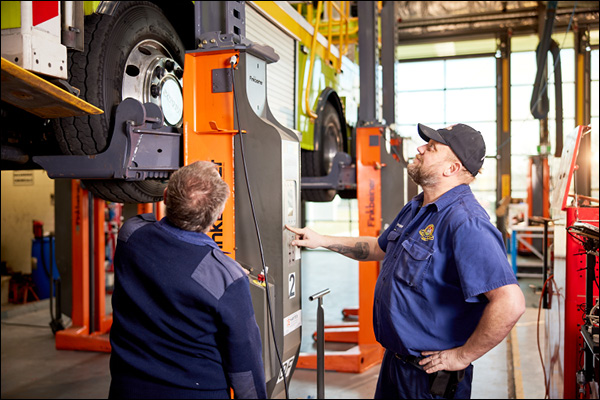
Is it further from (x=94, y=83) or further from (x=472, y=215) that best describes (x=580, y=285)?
(x=94, y=83)

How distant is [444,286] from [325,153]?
4.07 metres

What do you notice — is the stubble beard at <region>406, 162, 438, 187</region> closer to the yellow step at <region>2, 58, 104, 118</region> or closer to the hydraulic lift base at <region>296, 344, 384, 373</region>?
the yellow step at <region>2, 58, 104, 118</region>

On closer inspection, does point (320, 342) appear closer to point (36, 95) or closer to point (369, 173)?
point (36, 95)

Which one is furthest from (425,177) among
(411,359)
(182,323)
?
(182,323)

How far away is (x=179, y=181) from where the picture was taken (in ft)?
6.43

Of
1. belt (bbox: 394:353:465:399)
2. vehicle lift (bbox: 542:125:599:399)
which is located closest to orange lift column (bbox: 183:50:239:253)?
belt (bbox: 394:353:465:399)

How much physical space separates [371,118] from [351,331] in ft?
8.31

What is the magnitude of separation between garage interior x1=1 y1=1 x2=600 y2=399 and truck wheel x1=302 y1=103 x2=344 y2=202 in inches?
1.0

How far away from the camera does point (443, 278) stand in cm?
230

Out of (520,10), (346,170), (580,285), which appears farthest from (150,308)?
(520,10)

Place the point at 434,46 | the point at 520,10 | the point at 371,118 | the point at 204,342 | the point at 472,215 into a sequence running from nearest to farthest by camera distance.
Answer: the point at 204,342, the point at 472,215, the point at 371,118, the point at 520,10, the point at 434,46

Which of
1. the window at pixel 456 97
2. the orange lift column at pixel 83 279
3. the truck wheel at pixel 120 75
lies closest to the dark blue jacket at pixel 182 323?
the truck wheel at pixel 120 75

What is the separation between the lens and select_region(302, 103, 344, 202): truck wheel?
6129mm

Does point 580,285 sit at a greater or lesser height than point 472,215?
lesser
